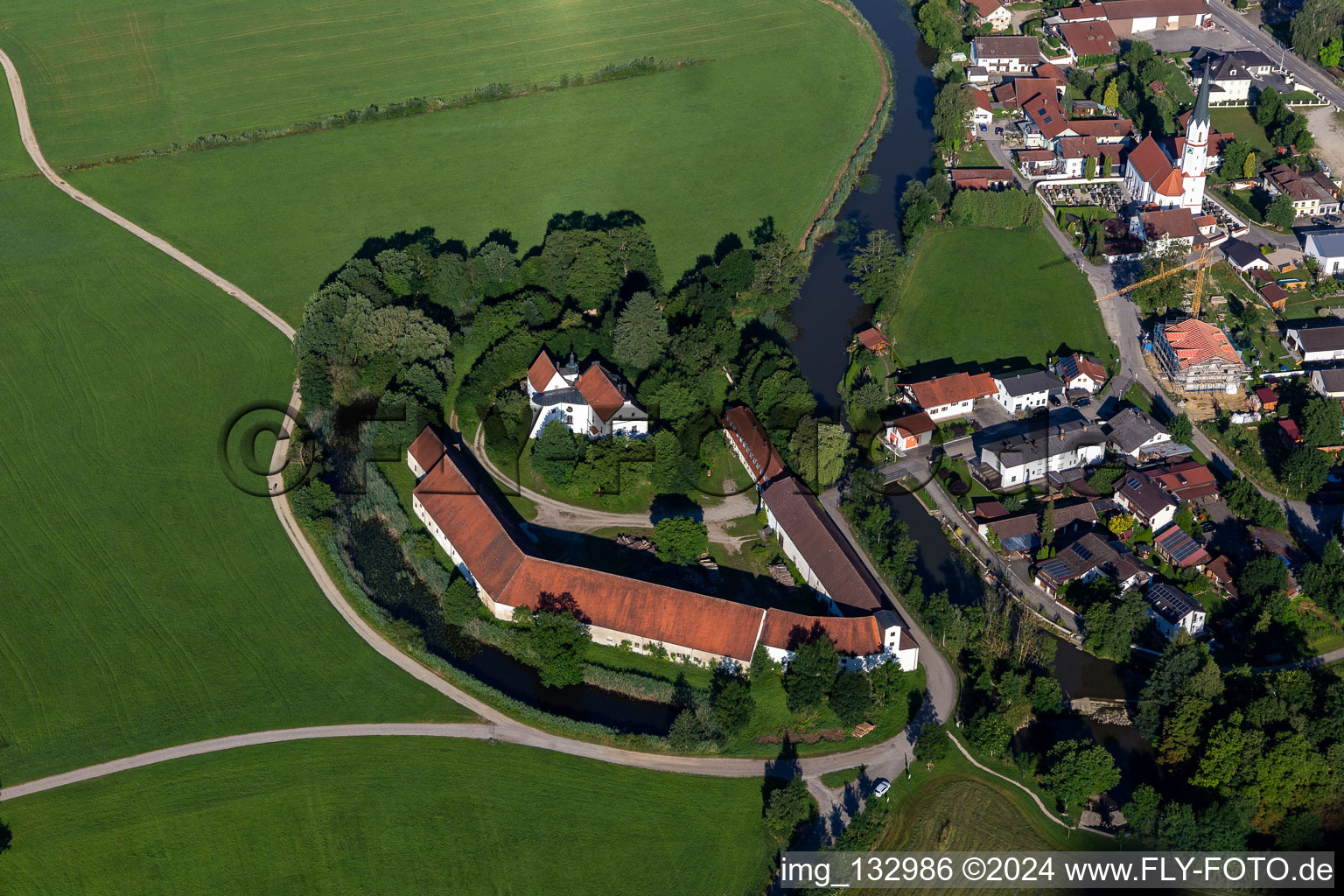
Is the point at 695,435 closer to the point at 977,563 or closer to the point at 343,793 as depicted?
the point at 977,563

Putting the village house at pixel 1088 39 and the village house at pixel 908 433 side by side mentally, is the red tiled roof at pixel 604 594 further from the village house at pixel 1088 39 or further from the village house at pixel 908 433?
the village house at pixel 1088 39

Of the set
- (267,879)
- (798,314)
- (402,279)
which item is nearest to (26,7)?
(402,279)

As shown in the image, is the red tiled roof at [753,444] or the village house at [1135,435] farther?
the village house at [1135,435]

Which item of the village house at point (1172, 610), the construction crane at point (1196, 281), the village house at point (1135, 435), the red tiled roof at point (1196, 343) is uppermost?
the construction crane at point (1196, 281)

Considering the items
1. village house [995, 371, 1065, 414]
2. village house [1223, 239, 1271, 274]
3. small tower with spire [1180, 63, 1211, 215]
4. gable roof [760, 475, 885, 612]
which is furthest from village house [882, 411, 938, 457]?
small tower with spire [1180, 63, 1211, 215]

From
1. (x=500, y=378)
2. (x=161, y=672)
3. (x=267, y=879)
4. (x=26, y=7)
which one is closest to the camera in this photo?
(x=267, y=879)

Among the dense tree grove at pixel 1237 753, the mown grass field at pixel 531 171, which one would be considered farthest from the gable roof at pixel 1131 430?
the mown grass field at pixel 531 171
